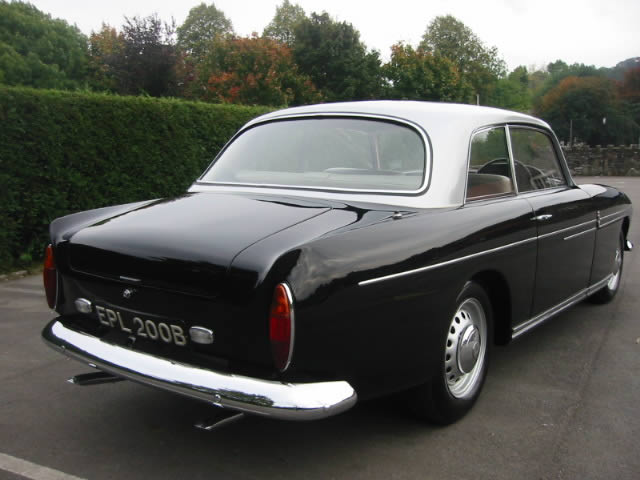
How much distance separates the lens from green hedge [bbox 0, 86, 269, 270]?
7258 millimetres

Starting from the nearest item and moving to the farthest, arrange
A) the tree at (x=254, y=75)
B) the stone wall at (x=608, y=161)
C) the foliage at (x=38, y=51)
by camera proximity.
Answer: the tree at (x=254, y=75)
the foliage at (x=38, y=51)
the stone wall at (x=608, y=161)

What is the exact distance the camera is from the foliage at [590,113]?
76000mm

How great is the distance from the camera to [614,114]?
76.0m

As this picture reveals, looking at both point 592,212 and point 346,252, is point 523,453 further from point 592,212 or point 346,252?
point 592,212

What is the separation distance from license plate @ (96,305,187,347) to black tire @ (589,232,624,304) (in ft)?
14.0

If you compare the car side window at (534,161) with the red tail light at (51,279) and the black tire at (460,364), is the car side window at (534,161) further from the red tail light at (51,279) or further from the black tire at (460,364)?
the red tail light at (51,279)

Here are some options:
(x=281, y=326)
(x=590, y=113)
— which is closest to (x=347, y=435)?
(x=281, y=326)

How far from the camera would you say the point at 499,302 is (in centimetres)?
353

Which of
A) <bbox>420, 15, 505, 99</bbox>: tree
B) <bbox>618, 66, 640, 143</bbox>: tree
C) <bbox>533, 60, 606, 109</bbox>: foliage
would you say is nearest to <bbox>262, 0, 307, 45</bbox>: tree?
<bbox>420, 15, 505, 99</bbox>: tree

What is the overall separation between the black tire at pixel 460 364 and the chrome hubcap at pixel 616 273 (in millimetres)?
2738

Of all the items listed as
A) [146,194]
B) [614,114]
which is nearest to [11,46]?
[146,194]

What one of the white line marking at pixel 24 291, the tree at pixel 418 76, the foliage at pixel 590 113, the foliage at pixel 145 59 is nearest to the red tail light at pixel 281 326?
the white line marking at pixel 24 291

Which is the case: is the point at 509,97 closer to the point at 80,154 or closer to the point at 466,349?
the point at 80,154

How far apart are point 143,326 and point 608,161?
1791 inches
